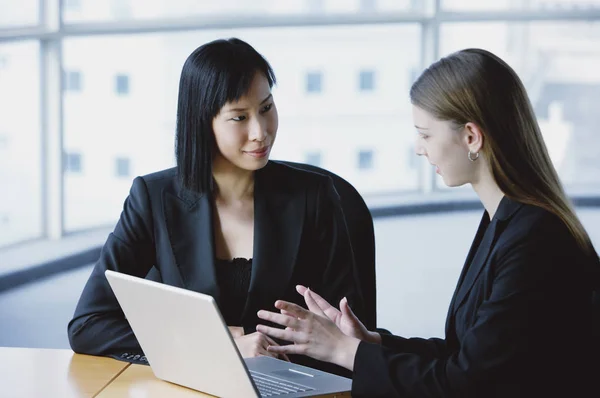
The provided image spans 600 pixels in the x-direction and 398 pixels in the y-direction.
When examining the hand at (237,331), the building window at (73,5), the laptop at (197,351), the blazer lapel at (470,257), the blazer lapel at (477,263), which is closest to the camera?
the laptop at (197,351)

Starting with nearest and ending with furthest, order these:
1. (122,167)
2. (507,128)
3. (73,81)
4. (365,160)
Result: (507,128), (73,81), (122,167), (365,160)

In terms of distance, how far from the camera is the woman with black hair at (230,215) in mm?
1978

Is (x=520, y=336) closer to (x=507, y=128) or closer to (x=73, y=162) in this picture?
(x=507, y=128)

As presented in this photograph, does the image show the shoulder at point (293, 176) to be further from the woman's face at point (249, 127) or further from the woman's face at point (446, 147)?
the woman's face at point (446, 147)

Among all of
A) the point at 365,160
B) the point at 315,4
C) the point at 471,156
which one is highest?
the point at 315,4

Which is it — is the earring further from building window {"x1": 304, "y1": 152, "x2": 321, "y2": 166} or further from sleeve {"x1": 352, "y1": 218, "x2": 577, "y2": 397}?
building window {"x1": 304, "y1": 152, "x2": 321, "y2": 166}

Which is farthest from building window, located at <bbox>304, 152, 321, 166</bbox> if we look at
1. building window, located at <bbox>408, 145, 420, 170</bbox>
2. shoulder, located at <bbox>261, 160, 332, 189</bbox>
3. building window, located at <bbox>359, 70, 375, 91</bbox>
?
shoulder, located at <bbox>261, 160, 332, 189</bbox>

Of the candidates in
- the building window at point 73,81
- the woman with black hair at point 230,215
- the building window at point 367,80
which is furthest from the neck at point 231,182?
the building window at point 367,80

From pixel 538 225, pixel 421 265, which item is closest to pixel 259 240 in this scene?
pixel 538 225

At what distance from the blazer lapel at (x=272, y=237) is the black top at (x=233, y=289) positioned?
27 mm

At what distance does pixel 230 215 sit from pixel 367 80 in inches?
179

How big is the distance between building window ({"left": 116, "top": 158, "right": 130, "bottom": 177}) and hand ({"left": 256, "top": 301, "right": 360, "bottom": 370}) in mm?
3873

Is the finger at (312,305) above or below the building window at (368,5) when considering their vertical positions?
below

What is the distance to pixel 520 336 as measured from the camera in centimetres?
148
